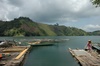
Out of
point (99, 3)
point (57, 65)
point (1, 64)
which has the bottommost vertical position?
point (57, 65)

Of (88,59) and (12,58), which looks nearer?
(88,59)

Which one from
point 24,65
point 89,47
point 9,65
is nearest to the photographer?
point 9,65

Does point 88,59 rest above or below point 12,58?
below

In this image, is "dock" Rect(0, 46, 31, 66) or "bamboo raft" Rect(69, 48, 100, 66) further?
"bamboo raft" Rect(69, 48, 100, 66)

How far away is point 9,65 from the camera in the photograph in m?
24.6

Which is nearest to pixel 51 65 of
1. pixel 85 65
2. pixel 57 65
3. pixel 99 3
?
pixel 57 65

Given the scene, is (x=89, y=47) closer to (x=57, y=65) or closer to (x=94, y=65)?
(x=57, y=65)

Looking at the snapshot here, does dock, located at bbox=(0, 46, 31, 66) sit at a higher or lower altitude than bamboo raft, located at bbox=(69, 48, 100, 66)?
higher

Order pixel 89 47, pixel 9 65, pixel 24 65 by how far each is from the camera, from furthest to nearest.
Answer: pixel 89 47 → pixel 24 65 → pixel 9 65

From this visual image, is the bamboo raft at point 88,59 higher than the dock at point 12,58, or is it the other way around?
the dock at point 12,58

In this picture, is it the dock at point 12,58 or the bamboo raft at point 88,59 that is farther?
the bamboo raft at point 88,59

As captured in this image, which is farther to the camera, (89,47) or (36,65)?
(89,47)

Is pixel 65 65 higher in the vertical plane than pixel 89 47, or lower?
lower

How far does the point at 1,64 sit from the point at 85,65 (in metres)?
12.8
